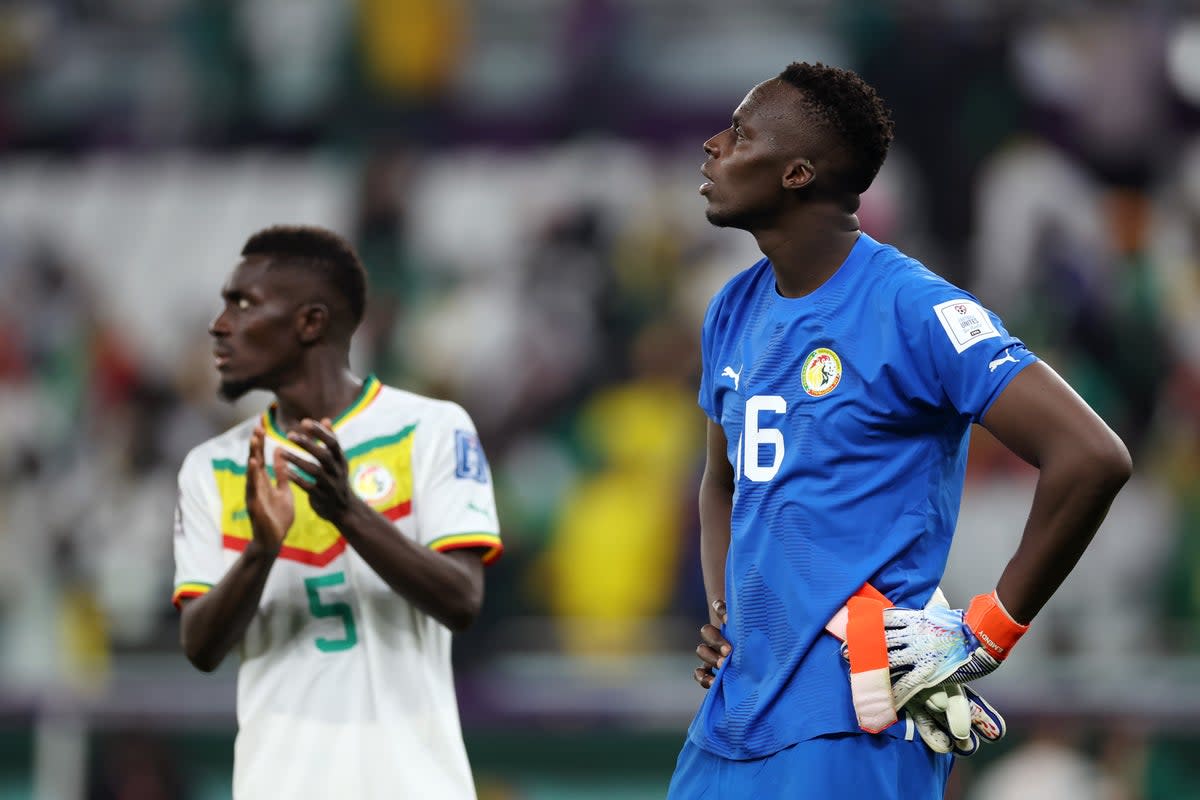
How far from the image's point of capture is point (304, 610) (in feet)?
13.9

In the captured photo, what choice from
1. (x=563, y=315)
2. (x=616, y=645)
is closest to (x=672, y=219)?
(x=563, y=315)

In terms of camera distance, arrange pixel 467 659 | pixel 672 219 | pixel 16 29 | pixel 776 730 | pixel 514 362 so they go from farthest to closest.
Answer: pixel 16 29, pixel 672 219, pixel 514 362, pixel 467 659, pixel 776 730

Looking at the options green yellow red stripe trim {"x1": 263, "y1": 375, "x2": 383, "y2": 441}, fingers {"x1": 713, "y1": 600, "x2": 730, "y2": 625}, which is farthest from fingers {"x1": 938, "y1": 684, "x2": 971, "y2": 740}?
green yellow red stripe trim {"x1": 263, "y1": 375, "x2": 383, "y2": 441}

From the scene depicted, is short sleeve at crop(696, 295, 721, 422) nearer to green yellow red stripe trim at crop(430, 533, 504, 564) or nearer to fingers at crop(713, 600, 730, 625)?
fingers at crop(713, 600, 730, 625)

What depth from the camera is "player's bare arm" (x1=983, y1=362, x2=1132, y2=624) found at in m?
3.12

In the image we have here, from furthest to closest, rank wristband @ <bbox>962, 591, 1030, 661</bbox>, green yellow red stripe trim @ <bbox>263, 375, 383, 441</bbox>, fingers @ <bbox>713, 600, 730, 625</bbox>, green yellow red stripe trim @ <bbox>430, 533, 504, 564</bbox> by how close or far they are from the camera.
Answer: green yellow red stripe trim @ <bbox>263, 375, 383, 441</bbox>, green yellow red stripe trim @ <bbox>430, 533, 504, 564</bbox>, fingers @ <bbox>713, 600, 730, 625</bbox>, wristband @ <bbox>962, 591, 1030, 661</bbox>

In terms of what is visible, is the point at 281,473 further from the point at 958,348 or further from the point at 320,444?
the point at 958,348

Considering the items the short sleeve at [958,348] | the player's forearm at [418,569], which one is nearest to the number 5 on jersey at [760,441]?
the short sleeve at [958,348]

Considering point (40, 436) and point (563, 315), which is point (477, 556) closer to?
point (563, 315)

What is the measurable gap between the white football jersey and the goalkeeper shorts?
1040 millimetres

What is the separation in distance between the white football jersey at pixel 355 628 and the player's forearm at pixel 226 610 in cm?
16

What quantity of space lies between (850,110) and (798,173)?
178 millimetres

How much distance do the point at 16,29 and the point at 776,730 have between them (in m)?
12.8

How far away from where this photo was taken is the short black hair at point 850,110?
11.7ft
